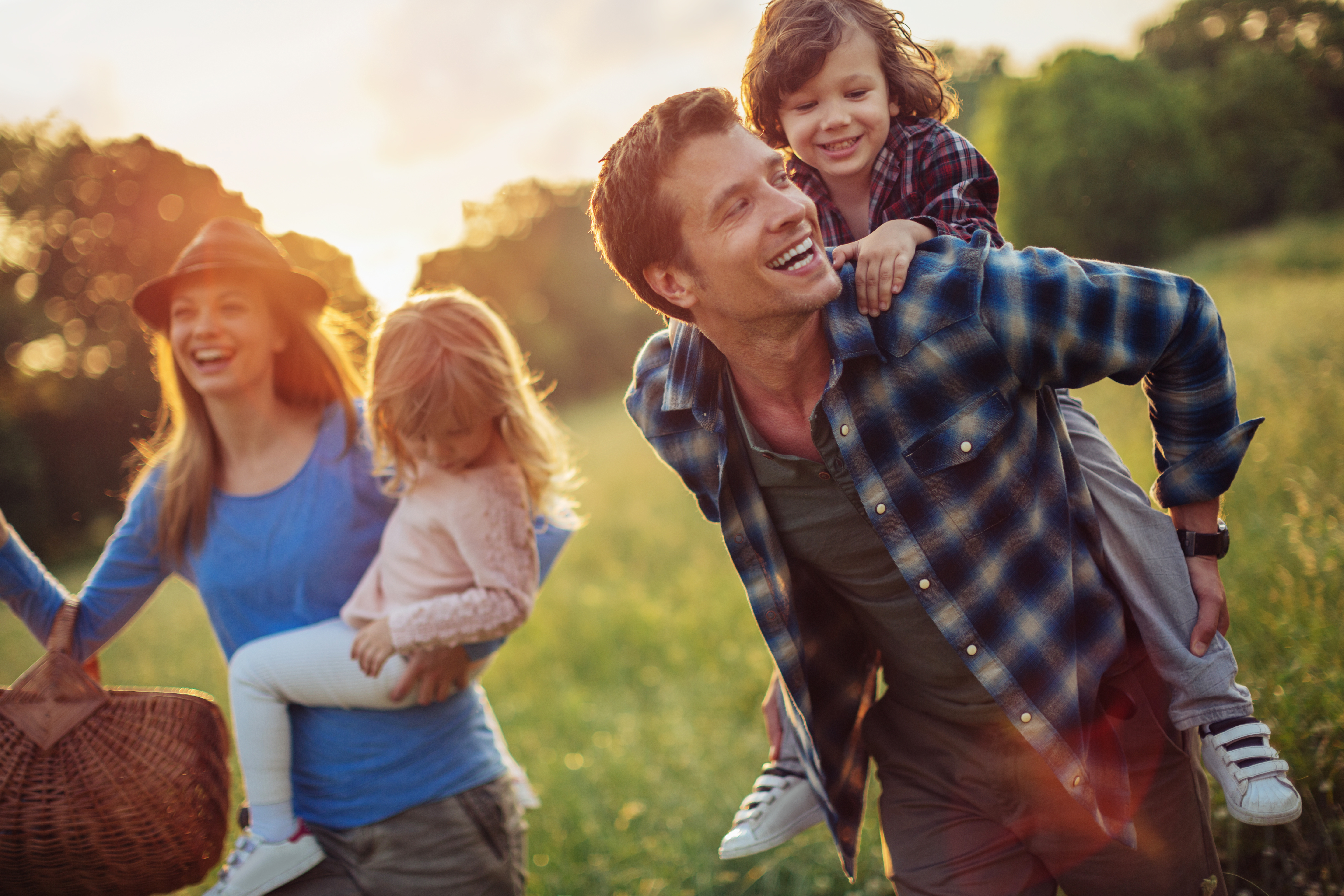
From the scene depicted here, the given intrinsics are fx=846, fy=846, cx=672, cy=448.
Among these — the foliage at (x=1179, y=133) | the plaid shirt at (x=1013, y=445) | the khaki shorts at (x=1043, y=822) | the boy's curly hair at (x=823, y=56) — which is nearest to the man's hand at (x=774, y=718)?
the khaki shorts at (x=1043, y=822)

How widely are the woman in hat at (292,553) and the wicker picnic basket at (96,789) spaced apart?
32cm

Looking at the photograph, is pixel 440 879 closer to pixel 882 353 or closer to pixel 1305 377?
pixel 882 353

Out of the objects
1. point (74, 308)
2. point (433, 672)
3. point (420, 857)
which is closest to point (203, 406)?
point (433, 672)

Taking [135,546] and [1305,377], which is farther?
[1305,377]

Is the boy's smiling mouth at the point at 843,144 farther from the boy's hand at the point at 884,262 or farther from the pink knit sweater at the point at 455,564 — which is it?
the pink knit sweater at the point at 455,564

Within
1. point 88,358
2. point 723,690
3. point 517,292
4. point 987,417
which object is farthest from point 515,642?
point 517,292

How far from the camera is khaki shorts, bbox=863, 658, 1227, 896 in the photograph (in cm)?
219

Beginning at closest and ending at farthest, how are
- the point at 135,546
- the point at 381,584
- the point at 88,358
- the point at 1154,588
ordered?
the point at 1154,588, the point at 381,584, the point at 135,546, the point at 88,358

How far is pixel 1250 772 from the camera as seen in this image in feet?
6.52

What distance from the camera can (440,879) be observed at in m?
2.74

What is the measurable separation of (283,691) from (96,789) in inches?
21.6

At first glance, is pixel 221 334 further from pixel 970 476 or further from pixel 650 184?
pixel 970 476

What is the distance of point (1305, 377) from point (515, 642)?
7.05 m

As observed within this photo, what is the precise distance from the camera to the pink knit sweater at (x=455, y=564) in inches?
101
